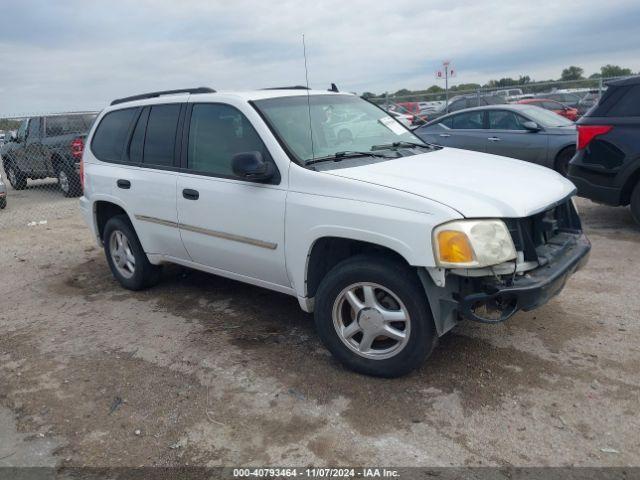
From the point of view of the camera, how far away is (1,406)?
3.63 metres

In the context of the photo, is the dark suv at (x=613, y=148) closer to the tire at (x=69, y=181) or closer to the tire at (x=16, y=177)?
the tire at (x=69, y=181)

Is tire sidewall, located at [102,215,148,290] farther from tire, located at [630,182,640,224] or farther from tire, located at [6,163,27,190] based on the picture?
tire, located at [6,163,27,190]

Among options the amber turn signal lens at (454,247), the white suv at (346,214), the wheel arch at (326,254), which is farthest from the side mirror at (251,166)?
the amber turn signal lens at (454,247)

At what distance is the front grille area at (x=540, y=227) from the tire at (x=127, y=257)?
3.53 m

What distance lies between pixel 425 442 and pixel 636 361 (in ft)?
5.44

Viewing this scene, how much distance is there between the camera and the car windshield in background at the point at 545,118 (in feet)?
32.2

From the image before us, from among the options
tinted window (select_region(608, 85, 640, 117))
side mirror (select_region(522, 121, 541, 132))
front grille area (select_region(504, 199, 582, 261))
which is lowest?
front grille area (select_region(504, 199, 582, 261))

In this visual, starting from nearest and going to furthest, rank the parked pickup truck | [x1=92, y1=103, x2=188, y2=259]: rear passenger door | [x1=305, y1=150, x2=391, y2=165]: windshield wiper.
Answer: [x1=305, y1=150, x2=391, y2=165]: windshield wiper < [x1=92, y1=103, x2=188, y2=259]: rear passenger door < the parked pickup truck

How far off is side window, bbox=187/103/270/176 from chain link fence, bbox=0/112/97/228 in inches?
276

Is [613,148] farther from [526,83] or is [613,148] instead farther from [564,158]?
[526,83]

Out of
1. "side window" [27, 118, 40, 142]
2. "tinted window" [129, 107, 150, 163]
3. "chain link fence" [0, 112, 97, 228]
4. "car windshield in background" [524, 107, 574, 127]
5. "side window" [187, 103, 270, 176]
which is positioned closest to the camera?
"side window" [187, 103, 270, 176]

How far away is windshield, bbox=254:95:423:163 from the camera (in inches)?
161

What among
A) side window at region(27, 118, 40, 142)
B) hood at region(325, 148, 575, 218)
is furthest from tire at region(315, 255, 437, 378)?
side window at region(27, 118, 40, 142)

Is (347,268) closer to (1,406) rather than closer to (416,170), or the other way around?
(416,170)
